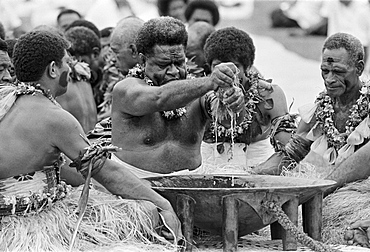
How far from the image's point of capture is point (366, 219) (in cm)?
431

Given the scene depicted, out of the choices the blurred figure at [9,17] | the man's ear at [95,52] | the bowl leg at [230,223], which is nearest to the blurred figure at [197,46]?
the man's ear at [95,52]

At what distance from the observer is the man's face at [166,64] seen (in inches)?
185

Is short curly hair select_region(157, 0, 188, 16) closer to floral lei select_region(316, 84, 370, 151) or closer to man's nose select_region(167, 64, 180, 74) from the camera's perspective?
floral lei select_region(316, 84, 370, 151)

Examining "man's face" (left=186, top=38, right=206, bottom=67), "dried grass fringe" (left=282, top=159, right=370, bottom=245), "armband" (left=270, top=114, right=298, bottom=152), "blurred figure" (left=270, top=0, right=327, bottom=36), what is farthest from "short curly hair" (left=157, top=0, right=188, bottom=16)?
"dried grass fringe" (left=282, top=159, right=370, bottom=245)

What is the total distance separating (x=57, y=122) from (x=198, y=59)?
3.42 metres

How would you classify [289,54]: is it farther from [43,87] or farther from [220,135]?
[43,87]

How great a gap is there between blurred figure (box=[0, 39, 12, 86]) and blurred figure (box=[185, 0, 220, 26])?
3514 mm

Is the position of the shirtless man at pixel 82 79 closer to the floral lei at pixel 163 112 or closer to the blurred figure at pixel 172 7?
the blurred figure at pixel 172 7

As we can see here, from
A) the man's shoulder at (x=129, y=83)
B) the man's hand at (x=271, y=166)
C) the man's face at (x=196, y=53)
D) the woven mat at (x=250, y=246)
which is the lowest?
the woven mat at (x=250, y=246)

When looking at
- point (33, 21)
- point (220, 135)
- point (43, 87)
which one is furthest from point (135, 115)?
point (33, 21)

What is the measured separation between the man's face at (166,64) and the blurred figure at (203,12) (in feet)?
13.6

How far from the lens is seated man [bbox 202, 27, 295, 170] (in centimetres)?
548

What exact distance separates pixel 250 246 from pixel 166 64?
4.19 ft

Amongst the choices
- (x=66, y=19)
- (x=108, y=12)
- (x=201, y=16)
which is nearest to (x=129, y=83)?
(x=201, y=16)
